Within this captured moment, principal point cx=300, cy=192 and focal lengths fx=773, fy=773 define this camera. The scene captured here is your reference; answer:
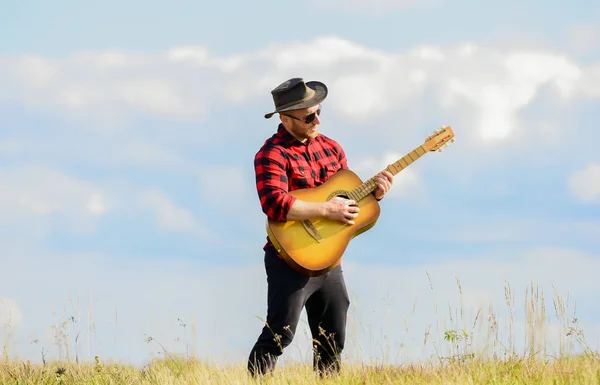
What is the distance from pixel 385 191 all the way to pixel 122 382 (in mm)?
2575


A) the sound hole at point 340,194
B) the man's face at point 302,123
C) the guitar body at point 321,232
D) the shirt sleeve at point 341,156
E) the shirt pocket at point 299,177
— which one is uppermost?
the man's face at point 302,123

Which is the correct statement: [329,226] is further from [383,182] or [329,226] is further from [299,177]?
[383,182]

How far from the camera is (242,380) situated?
553cm

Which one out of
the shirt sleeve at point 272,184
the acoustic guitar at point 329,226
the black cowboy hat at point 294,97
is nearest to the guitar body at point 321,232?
the acoustic guitar at point 329,226

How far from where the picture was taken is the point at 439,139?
6.05m

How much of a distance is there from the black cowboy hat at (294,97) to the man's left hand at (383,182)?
732 mm

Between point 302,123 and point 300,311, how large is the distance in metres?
1.39

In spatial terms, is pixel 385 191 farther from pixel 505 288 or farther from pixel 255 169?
pixel 505 288

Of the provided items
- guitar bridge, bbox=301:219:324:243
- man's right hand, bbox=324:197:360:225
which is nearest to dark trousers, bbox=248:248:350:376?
guitar bridge, bbox=301:219:324:243

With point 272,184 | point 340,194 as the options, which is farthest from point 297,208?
point 340,194

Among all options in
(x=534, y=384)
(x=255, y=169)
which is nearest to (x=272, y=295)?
(x=255, y=169)

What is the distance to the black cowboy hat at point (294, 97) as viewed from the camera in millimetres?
5684

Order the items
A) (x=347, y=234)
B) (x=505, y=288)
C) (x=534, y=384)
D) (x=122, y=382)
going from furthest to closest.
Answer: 1. (x=505, y=288)
2. (x=122, y=382)
3. (x=347, y=234)
4. (x=534, y=384)

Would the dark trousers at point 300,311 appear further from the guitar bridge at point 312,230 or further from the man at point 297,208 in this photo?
the guitar bridge at point 312,230
